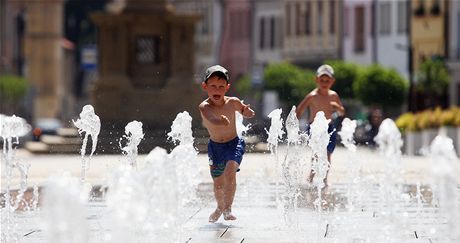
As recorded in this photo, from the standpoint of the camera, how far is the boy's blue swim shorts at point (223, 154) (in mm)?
12742

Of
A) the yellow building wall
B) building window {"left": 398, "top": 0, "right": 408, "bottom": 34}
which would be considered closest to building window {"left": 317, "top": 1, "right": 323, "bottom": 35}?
building window {"left": 398, "top": 0, "right": 408, "bottom": 34}

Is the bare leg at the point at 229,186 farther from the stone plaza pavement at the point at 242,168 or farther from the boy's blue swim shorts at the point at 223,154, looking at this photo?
the stone plaza pavement at the point at 242,168

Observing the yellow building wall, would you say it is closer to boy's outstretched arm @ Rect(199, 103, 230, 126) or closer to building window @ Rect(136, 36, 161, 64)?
building window @ Rect(136, 36, 161, 64)

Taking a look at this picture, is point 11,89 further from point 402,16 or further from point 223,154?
point 223,154

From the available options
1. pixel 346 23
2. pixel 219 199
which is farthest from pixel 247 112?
pixel 346 23

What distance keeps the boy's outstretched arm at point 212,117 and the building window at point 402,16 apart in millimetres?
59957

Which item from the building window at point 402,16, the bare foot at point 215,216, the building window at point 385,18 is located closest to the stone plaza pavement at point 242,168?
the bare foot at point 215,216

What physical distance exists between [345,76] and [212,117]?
53.8 metres

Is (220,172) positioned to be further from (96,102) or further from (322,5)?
(322,5)

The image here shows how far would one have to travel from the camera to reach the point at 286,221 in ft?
41.3

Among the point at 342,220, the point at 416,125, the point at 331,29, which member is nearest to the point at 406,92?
the point at 331,29

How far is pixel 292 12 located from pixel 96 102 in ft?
151

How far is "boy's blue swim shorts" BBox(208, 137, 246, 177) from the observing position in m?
12.7

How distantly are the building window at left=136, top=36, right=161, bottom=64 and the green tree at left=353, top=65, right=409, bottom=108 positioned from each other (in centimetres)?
2782
